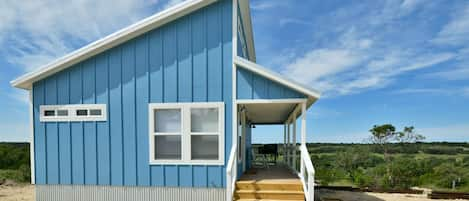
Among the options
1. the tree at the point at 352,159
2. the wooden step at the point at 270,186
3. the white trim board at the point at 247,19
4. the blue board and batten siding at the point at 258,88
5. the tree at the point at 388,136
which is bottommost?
the tree at the point at 352,159

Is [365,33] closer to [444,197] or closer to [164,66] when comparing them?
[444,197]

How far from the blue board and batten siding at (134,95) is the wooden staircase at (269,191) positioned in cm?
55

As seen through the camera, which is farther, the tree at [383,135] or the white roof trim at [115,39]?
the tree at [383,135]

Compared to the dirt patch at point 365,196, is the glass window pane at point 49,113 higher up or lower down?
higher up

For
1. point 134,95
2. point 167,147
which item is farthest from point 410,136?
point 134,95

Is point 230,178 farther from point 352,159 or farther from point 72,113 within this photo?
point 352,159

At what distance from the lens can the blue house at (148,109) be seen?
5312 mm

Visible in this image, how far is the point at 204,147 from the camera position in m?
5.46

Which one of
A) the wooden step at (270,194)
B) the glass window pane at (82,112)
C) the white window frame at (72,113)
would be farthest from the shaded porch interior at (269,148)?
the glass window pane at (82,112)

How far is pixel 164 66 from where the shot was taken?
18.0ft

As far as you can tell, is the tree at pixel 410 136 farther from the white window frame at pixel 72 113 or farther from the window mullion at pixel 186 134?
the white window frame at pixel 72 113

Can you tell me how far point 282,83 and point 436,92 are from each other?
62.4 feet

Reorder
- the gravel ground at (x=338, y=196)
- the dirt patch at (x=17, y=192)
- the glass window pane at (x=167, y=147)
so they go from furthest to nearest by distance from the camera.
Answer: the gravel ground at (x=338, y=196) < the dirt patch at (x=17, y=192) < the glass window pane at (x=167, y=147)

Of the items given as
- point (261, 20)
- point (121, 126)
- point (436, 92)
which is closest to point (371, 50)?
point (261, 20)
